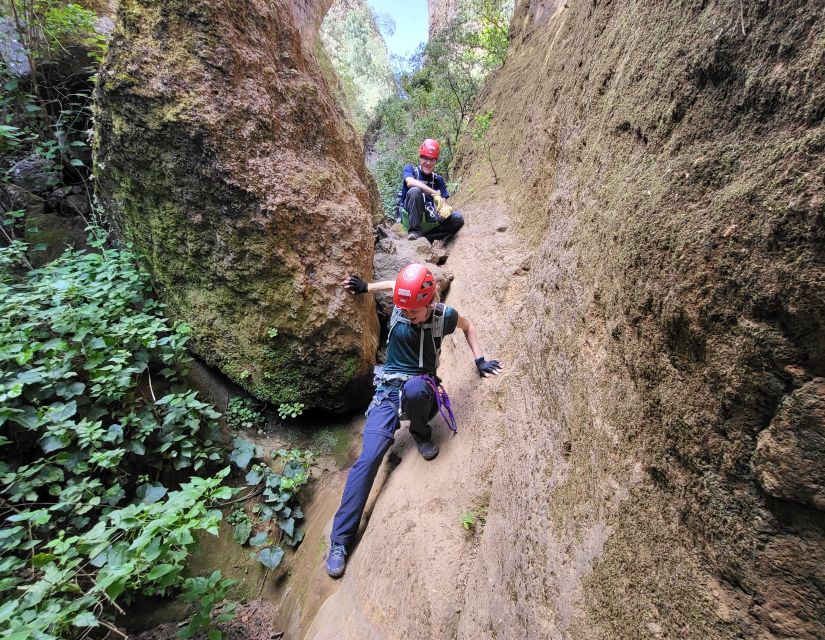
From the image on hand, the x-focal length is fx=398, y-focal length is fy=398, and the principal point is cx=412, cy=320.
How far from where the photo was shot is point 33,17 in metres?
4.77

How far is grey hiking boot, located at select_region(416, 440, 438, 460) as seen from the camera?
3285mm

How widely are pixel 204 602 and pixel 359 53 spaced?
26.7 m

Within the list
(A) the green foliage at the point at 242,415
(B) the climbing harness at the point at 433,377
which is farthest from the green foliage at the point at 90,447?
(B) the climbing harness at the point at 433,377

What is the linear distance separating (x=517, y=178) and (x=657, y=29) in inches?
131

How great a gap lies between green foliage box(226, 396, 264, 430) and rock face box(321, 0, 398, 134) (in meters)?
18.2

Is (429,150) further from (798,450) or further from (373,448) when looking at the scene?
(798,450)

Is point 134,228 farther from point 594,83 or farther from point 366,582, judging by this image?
point 594,83

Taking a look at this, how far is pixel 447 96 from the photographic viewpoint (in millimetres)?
10953

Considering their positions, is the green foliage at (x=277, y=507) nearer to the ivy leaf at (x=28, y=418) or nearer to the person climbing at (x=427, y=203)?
the ivy leaf at (x=28, y=418)

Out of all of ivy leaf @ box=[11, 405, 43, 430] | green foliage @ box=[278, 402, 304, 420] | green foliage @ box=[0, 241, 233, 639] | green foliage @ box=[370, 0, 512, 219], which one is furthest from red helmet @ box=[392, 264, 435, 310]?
green foliage @ box=[370, 0, 512, 219]

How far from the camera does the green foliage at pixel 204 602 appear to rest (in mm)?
2844

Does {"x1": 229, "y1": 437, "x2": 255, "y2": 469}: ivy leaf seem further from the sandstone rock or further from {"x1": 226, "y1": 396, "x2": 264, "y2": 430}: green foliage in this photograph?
the sandstone rock

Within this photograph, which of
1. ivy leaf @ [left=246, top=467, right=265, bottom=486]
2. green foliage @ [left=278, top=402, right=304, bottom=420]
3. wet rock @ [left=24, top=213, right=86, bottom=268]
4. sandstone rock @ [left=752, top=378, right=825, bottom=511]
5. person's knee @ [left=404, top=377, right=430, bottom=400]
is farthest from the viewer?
wet rock @ [left=24, top=213, right=86, bottom=268]

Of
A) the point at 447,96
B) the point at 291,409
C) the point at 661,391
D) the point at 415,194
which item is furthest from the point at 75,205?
the point at 447,96
